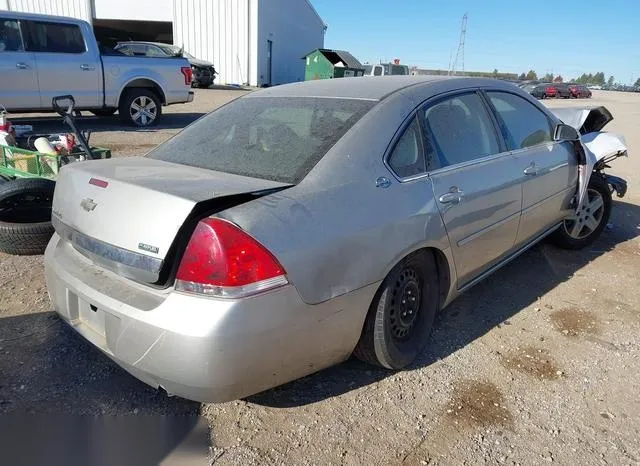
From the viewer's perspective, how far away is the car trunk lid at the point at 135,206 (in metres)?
2.03

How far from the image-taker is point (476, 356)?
10.00 feet

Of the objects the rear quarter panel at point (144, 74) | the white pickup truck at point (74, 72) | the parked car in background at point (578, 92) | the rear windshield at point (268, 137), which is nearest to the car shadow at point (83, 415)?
the rear windshield at point (268, 137)

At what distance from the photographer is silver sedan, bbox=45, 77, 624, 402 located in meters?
2.00

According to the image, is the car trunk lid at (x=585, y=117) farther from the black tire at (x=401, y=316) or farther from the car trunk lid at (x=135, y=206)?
the car trunk lid at (x=135, y=206)

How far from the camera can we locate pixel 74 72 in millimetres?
9570

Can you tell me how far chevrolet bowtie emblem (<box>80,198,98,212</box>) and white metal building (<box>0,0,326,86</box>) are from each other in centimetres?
2649

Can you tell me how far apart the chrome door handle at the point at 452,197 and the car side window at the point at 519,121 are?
943 millimetres

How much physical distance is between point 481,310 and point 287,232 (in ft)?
6.94

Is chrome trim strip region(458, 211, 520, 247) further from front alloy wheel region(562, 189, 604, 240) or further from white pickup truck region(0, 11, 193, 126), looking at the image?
white pickup truck region(0, 11, 193, 126)

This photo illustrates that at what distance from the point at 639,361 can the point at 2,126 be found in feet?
20.5

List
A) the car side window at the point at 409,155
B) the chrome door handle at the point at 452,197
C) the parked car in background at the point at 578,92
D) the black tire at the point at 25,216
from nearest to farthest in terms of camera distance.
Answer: the car side window at the point at 409,155
the chrome door handle at the point at 452,197
the black tire at the point at 25,216
the parked car in background at the point at 578,92

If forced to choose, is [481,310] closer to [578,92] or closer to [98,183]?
[98,183]

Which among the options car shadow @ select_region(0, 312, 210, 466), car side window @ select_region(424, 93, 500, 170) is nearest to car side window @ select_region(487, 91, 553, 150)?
car side window @ select_region(424, 93, 500, 170)

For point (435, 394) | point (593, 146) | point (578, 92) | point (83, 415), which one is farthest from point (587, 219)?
point (578, 92)
